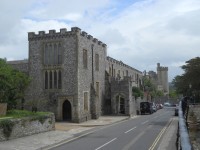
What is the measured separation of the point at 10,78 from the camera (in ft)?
102

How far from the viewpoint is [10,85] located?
31.2 m

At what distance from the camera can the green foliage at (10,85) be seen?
30566mm

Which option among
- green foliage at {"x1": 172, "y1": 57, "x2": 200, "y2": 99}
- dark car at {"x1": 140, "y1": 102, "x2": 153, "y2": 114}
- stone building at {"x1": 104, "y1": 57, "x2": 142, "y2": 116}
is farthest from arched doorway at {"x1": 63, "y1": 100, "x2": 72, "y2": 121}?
dark car at {"x1": 140, "y1": 102, "x2": 153, "y2": 114}

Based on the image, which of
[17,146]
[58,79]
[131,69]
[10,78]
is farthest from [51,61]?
[131,69]

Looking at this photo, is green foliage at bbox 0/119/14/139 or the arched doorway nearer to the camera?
green foliage at bbox 0/119/14/139

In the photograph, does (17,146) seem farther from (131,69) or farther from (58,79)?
(131,69)

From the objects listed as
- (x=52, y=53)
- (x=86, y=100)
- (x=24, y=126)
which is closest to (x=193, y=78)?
(x=86, y=100)

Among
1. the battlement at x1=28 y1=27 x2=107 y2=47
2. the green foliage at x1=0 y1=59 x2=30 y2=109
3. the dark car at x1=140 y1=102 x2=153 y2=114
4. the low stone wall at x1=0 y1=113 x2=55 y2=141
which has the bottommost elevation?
the low stone wall at x1=0 y1=113 x2=55 y2=141

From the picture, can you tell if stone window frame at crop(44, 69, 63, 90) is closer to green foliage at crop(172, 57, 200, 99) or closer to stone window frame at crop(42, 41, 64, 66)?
stone window frame at crop(42, 41, 64, 66)

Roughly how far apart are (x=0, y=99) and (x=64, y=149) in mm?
12778

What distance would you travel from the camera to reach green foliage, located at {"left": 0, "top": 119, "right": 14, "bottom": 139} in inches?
906

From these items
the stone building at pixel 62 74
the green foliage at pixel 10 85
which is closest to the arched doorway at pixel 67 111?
the stone building at pixel 62 74

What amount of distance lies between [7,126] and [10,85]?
8377mm

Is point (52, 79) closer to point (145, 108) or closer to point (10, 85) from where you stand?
point (10, 85)
